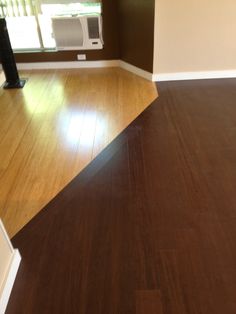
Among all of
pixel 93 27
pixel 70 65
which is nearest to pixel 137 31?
pixel 93 27

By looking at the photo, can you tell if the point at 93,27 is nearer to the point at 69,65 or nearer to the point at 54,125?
the point at 69,65

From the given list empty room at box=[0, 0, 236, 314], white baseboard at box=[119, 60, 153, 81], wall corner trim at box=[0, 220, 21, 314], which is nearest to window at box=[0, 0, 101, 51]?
empty room at box=[0, 0, 236, 314]

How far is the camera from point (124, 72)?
3.55m

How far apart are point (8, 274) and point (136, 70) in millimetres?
2770

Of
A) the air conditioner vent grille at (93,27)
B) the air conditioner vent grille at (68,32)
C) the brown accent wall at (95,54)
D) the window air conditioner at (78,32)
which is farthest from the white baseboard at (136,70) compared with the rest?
the air conditioner vent grille at (68,32)

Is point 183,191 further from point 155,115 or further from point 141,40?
point 141,40

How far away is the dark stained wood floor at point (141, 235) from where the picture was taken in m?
1.30

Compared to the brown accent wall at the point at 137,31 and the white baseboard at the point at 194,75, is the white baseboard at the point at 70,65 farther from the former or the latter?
the white baseboard at the point at 194,75

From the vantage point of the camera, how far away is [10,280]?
1.34m

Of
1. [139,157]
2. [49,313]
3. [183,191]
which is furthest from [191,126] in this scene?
[49,313]

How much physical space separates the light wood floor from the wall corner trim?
228 millimetres

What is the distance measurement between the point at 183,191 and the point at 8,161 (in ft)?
4.39

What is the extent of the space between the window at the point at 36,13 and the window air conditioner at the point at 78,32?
73mm

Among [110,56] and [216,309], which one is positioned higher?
[110,56]
